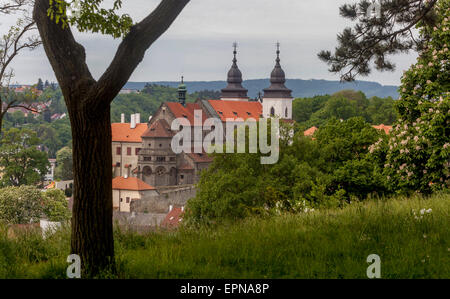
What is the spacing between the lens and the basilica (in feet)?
275

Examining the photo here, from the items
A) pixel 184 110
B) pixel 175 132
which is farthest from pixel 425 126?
pixel 184 110

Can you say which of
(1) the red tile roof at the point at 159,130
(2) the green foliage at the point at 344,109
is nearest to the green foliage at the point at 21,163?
(1) the red tile roof at the point at 159,130

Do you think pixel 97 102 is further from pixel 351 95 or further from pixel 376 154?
pixel 351 95

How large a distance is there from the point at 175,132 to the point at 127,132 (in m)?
14.1

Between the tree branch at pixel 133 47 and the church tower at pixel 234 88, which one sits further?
the church tower at pixel 234 88

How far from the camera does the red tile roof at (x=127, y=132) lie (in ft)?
314

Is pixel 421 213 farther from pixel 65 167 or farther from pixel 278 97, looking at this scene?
pixel 278 97

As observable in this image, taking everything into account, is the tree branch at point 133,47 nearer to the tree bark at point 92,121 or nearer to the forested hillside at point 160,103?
the tree bark at point 92,121

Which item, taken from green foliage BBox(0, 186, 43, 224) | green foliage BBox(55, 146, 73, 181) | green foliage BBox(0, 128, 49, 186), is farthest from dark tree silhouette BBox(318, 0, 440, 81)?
green foliage BBox(55, 146, 73, 181)

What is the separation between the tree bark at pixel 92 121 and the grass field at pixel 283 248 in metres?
0.32

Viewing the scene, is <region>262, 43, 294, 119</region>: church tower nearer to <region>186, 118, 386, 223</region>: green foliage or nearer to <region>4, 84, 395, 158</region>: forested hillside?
<region>4, 84, 395, 158</region>: forested hillside

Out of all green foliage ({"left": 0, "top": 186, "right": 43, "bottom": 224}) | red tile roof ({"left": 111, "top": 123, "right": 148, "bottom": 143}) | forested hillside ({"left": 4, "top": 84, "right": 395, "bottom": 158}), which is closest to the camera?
green foliage ({"left": 0, "top": 186, "right": 43, "bottom": 224})
